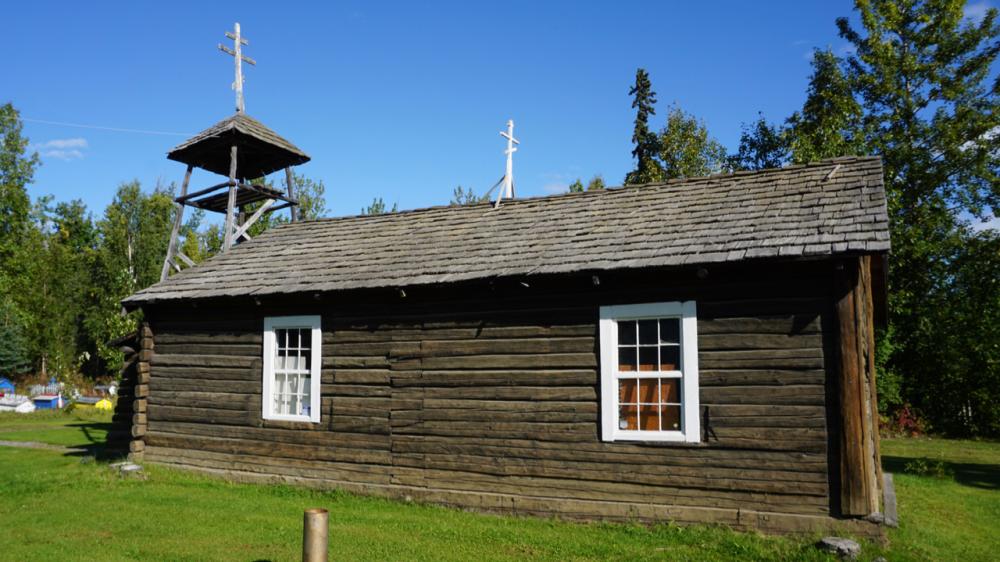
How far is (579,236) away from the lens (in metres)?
11.3

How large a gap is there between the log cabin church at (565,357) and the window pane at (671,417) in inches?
1.9

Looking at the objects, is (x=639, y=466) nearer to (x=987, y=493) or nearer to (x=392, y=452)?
(x=392, y=452)

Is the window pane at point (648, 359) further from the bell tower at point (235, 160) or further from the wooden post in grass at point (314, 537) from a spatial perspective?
the bell tower at point (235, 160)

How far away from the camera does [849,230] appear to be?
8750 mm

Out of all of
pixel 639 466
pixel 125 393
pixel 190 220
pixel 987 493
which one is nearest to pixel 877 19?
pixel 987 493

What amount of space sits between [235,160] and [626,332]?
10.8 meters

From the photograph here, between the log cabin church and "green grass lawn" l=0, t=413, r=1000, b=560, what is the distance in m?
0.49

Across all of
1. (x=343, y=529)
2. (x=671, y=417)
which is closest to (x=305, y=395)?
(x=343, y=529)

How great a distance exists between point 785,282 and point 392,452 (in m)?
6.32

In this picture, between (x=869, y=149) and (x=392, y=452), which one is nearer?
(x=392, y=452)

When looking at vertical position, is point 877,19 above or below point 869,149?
above

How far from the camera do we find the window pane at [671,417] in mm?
9344

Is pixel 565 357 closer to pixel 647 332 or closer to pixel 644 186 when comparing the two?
pixel 647 332

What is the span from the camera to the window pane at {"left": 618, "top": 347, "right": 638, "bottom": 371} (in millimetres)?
9672
